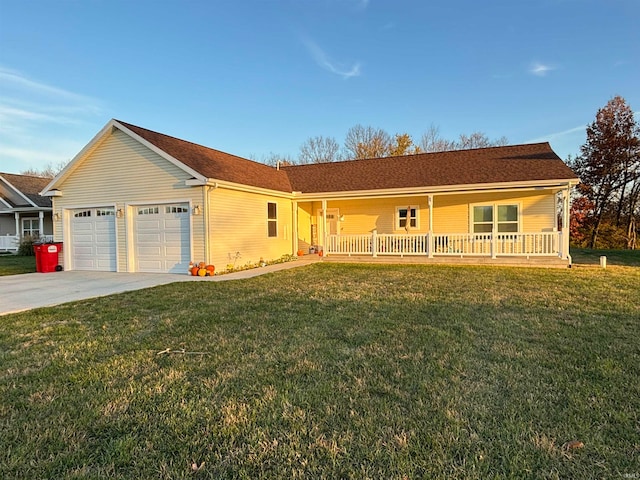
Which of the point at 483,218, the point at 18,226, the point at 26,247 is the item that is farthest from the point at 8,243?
the point at 483,218

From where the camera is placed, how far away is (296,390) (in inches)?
120

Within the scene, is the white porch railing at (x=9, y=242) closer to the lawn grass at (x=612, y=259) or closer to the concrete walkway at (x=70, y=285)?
the concrete walkway at (x=70, y=285)

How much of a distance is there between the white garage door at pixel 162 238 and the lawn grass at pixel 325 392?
536 centimetres

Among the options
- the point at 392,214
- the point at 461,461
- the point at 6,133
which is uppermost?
the point at 6,133

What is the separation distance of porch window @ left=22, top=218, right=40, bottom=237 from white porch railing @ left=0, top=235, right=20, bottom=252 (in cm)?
81

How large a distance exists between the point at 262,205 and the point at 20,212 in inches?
721

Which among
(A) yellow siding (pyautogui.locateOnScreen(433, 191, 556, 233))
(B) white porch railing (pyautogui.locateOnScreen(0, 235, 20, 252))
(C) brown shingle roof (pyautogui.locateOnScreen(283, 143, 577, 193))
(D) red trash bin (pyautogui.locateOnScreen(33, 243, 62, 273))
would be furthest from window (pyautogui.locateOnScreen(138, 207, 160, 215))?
(B) white porch railing (pyautogui.locateOnScreen(0, 235, 20, 252))

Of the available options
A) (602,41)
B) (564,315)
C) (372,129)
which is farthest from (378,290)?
(372,129)

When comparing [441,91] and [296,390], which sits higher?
[441,91]

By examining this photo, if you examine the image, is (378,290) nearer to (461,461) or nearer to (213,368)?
(213,368)

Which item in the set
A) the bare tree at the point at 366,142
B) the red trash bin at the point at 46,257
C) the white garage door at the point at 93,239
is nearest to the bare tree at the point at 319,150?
the bare tree at the point at 366,142

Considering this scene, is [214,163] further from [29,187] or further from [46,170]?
[46,170]

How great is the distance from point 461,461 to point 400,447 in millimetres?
352

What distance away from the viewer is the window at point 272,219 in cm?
1406
